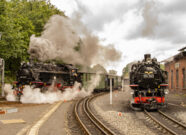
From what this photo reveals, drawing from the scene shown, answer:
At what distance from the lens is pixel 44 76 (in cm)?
1783

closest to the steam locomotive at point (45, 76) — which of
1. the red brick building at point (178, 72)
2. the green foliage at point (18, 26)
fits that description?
the green foliage at point (18, 26)

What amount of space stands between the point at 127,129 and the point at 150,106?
17.3 ft

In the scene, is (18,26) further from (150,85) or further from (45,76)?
(150,85)

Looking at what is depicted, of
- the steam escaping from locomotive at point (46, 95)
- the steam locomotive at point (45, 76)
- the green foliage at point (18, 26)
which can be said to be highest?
the green foliage at point (18, 26)

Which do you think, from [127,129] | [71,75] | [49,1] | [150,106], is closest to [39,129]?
[127,129]

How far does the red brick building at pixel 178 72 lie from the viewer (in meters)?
26.0

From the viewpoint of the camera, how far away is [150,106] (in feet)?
42.2

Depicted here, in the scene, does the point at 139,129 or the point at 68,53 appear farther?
the point at 68,53

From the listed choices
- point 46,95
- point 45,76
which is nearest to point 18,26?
point 45,76

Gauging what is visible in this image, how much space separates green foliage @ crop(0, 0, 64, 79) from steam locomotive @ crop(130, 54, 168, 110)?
45.1 ft

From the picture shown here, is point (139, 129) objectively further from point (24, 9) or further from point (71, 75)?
point (24, 9)

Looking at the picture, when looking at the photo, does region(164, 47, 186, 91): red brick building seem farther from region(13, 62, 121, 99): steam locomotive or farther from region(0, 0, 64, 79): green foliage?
region(0, 0, 64, 79): green foliage

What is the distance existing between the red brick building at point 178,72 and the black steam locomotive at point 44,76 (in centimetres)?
1380

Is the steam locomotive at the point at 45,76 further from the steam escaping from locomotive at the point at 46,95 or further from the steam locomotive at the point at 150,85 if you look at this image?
the steam locomotive at the point at 150,85
